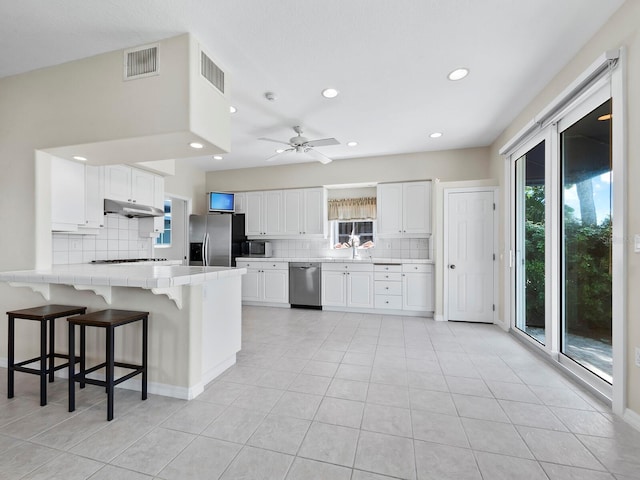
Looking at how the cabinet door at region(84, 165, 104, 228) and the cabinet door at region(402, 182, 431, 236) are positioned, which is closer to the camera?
the cabinet door at region(84, 165, 104, 228)

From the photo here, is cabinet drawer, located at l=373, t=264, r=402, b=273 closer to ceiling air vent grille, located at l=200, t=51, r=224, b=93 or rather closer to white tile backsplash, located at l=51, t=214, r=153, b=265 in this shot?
ceiling air vent grille, located at l=200, t=51, r=224, b=93

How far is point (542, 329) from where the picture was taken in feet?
10.4

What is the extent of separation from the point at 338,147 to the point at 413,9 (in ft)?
9.43

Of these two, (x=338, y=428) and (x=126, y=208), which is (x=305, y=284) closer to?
(x=126, y=208)

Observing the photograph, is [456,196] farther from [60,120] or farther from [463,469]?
[60,120]

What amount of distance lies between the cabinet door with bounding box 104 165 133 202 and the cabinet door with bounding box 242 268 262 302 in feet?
7.64

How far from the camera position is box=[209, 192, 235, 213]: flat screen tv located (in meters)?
5.79

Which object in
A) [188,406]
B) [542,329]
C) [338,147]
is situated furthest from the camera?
[338,147]

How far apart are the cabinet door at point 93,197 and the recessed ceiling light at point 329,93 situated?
9.40 feet

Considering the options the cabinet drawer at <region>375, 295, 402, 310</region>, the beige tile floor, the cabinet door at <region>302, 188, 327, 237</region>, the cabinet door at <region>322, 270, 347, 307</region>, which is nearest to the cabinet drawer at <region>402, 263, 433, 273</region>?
the cabinet drawer at <region>375, 295, 402, 310</region>

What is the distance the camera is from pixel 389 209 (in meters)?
5.23

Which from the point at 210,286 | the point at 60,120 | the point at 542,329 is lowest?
the point at 542,329

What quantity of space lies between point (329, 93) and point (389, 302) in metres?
3.30

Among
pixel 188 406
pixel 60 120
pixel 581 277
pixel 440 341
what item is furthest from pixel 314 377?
pixel 60 120
